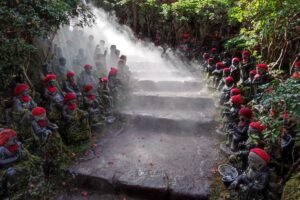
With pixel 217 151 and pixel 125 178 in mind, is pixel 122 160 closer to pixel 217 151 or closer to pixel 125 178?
pixel 125 178

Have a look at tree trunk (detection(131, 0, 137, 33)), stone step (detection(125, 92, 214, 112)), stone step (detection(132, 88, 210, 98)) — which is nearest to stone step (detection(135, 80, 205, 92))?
stone step (detection(132, 88, 210, 98))

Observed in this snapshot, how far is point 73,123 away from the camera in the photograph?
767 centimetres

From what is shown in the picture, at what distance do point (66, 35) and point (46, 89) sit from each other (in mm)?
8480

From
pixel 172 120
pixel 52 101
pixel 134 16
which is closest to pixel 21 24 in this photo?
pixel 52 101

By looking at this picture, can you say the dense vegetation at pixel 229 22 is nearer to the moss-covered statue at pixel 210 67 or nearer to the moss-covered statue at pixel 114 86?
the moss-covered statue at pixel 210 67

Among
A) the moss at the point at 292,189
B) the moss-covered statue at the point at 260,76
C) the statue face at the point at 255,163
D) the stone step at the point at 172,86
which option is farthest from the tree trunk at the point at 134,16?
the moss at the point at 292,189

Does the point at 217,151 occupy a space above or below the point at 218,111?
below

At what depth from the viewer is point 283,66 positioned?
347 inches

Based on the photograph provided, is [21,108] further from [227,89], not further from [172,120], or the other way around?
[227,89]

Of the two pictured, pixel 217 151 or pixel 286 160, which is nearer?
pixel 286 160

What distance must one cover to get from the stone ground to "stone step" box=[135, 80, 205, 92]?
0.05 metres

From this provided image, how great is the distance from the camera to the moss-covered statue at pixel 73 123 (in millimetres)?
7574

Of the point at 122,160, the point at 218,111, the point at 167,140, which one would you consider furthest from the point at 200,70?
the point at 122,160

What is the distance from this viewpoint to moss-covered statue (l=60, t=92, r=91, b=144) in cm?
757
